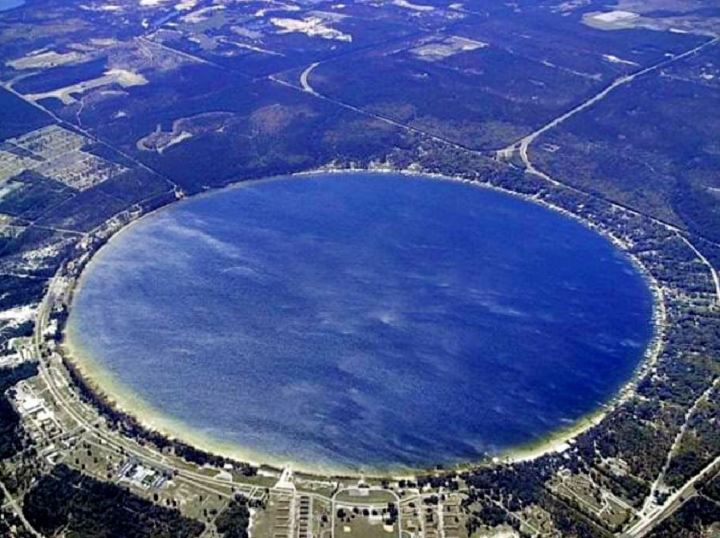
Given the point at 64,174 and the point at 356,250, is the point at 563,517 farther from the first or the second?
the point at 64,174

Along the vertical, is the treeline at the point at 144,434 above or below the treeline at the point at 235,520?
below

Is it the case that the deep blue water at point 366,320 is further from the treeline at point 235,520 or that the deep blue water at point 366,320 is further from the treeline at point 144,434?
the treeline at point 235,520

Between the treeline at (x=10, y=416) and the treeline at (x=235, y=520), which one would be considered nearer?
the treeline at (x=235, y=520)

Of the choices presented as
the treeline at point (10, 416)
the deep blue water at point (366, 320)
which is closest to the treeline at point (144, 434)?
the deep blue water at point (366, 320)

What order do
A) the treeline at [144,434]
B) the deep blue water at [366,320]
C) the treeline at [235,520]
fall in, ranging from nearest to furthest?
the treeline at [235,520] → the treeline at [144,434] → the deep blue water at [366,320]

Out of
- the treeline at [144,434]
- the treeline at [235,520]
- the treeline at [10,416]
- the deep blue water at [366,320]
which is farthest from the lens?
the deep blue water at [366,320]

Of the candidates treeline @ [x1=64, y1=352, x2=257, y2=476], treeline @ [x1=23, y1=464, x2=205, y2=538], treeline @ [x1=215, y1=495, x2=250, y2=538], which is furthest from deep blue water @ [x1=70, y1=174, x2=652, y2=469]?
treeline @ [x1=23, y1=464, x2=205, y2=538]

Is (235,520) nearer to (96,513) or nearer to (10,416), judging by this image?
(96,513)

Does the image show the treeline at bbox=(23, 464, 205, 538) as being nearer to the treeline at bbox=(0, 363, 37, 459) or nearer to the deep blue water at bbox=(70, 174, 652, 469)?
the treeline at bbox=(0, 363, 37, 459)

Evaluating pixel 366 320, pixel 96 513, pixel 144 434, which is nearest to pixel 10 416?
pixel 144 434
